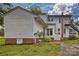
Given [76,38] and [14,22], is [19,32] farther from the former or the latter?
[76,38]

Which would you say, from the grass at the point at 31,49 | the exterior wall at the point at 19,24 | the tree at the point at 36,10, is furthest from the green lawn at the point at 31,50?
the tree at the point at 36,10

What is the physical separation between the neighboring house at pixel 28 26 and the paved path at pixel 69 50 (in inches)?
4.3

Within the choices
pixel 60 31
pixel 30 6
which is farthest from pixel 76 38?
pixel 30 6

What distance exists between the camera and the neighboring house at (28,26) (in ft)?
18.5

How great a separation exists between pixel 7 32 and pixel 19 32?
118mm

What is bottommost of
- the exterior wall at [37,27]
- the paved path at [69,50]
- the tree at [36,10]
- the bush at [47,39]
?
the paved path at [69,50]

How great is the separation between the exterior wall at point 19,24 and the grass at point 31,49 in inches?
4.2

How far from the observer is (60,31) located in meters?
5.66

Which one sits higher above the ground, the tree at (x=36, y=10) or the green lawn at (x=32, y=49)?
the tree at (x=36, y=10)

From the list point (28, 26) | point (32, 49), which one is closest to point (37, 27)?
point (28, 26)

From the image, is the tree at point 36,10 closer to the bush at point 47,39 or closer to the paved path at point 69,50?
the bush at point 47,39

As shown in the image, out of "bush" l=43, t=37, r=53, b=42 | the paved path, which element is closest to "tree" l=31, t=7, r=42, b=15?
"bush" l=43, t=37, r=53, b=42

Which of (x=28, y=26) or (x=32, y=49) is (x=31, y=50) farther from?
(x=28, y=26)

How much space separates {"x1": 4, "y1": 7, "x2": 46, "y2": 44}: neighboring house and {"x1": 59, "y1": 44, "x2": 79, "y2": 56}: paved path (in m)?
0.29
